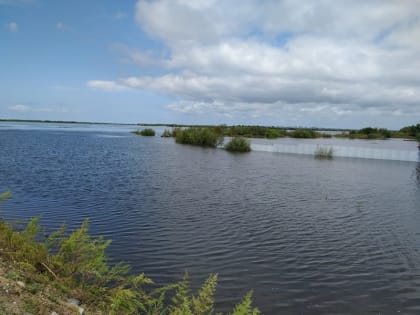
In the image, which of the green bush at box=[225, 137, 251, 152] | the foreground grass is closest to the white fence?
the green bush at box=[225, 137, 251, 152]

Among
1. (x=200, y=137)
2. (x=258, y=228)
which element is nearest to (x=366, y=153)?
(x=200, y=137)

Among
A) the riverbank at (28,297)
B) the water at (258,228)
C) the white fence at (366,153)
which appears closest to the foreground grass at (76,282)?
the riverbank at (28,297)

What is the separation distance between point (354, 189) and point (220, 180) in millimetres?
8638

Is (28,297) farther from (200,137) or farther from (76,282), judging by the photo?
(200,137)

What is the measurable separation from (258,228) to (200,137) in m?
45.0

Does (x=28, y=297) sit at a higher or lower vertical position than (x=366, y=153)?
lower

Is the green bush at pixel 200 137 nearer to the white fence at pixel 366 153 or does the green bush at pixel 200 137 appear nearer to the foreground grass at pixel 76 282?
the white fence at pixel 366 153

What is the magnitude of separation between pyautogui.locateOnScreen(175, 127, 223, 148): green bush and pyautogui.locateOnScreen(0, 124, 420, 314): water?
101 feet

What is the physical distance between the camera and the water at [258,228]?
297 inches

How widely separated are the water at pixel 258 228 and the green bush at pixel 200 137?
3081 centimetres

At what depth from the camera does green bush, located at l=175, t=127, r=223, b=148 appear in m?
53.6

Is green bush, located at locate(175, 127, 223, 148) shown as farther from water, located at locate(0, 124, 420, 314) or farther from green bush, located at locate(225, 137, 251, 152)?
water, located at locate(0, 124, 420, 314)

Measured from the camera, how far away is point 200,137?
56.2 m

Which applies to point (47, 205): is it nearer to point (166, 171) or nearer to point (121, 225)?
point (121, 225)
